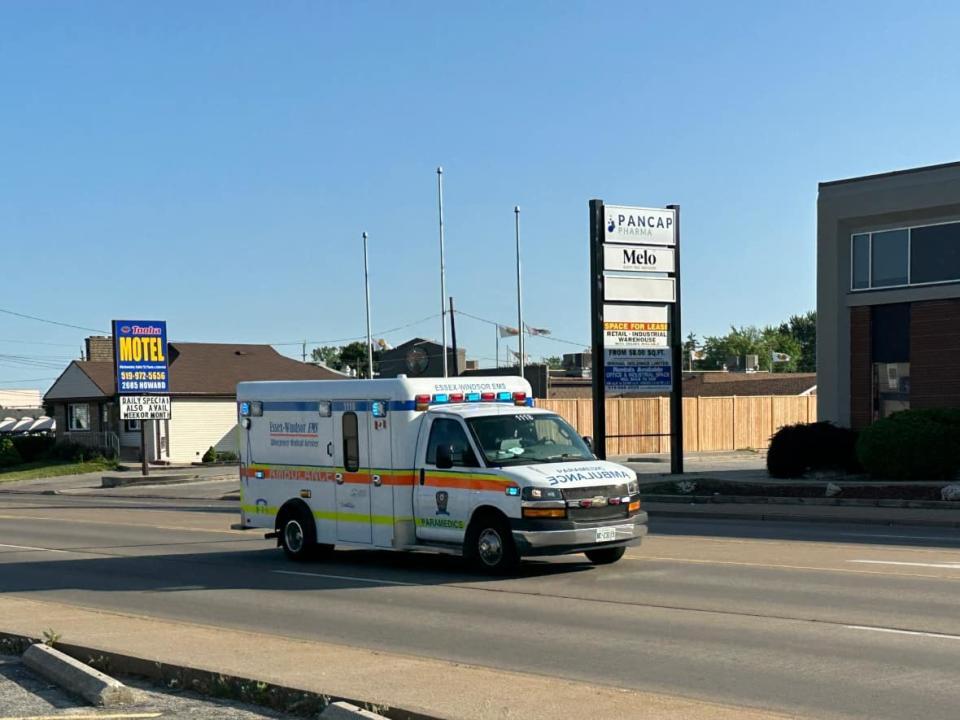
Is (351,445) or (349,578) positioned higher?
(351,445)

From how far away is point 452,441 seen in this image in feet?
51.8

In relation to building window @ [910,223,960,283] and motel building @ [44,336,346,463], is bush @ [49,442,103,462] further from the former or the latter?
building window @ [910,223,960,283]

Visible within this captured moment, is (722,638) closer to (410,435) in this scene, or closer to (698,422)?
(410,435)

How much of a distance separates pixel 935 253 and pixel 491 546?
22.4 meters

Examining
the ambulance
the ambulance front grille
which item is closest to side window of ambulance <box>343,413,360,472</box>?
the ambulance

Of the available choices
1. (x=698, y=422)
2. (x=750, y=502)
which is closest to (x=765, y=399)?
(x=698, y=422)

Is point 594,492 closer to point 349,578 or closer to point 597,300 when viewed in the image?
point 349,578

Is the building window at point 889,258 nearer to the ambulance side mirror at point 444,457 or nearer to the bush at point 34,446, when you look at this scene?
the ambulance side mirror at point 444,457

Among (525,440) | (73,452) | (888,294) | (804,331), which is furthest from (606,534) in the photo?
(804,331)

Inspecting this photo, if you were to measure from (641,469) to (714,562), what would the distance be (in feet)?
81.3

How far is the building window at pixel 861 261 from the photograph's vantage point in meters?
35.2

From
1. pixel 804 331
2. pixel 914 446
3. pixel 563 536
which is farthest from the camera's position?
pixel 804 331

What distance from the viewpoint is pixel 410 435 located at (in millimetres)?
16156

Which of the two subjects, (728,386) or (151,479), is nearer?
(151,479)
